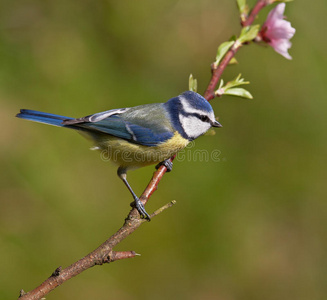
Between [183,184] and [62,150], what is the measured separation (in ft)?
3.26

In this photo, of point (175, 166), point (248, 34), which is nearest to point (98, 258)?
point (248, 34)

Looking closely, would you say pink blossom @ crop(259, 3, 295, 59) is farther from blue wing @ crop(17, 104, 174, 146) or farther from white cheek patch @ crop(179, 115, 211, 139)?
blue wing @ crop(17, 104, 174, 146)

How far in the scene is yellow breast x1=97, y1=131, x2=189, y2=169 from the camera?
2.63 meters

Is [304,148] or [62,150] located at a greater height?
[62,150]

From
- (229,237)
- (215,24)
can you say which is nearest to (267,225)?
(229,237)

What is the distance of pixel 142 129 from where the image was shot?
8.86 ft

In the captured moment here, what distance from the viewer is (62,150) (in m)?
3.31

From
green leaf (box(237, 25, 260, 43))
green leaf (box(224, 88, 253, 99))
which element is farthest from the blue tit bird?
green leaf (box(237, 25, 260, 43))

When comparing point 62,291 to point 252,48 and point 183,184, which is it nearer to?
point 183,184

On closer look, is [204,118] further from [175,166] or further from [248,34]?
[175,166]

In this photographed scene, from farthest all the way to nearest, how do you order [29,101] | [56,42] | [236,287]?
1. [56,42]
2. [29,101]
3. [236,287]

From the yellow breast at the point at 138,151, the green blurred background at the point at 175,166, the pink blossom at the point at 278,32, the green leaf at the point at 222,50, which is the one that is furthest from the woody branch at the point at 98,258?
the green blurred background at the point at 175,166

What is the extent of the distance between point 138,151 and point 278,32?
3.54ft

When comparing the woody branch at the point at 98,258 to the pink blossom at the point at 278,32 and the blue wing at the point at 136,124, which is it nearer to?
the blue wing at the point at 136,124
